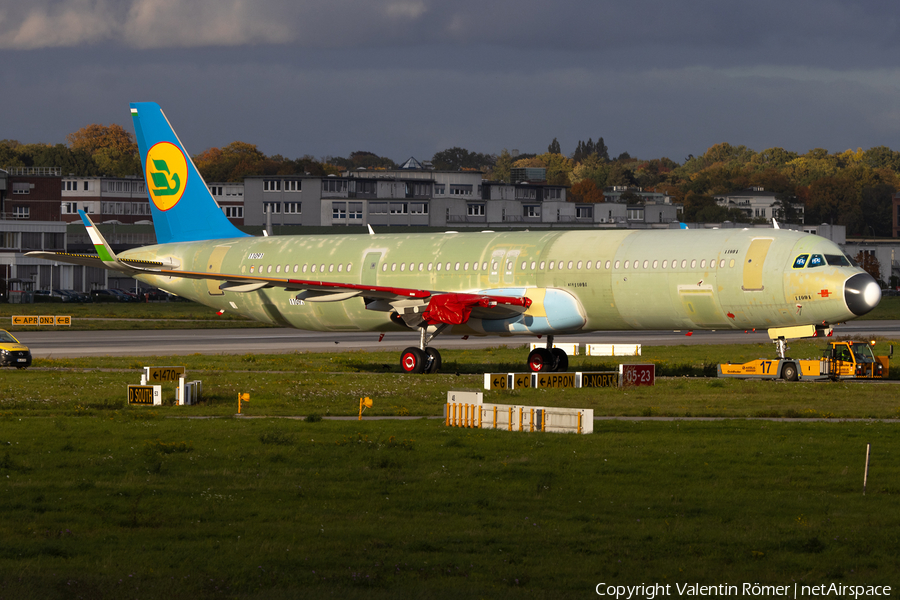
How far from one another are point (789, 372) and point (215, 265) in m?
28.7

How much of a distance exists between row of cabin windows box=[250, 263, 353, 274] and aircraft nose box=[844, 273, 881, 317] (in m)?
22.9

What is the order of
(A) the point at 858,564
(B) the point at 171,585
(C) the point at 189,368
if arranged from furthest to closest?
(C) the point at 189,368, (A) the point at 858,564, (B) the point at 171,585

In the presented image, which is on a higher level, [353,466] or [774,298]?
[774,298]

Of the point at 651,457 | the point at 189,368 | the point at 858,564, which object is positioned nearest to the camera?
the point at 858,564

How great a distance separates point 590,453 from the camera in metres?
24.5

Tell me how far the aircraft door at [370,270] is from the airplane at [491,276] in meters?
0.06

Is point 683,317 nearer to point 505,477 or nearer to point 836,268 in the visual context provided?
point 836,268

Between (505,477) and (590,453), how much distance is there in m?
3.63

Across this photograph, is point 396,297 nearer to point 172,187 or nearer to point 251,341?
point 172,187

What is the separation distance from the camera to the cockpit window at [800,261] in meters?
39.4

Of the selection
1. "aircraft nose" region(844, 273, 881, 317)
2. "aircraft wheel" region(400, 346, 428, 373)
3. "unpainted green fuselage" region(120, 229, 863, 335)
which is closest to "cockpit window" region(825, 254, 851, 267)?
"unpainted green fuselage" region(120, 229, 863, 335)

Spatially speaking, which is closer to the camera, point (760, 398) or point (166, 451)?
point (166, 451)

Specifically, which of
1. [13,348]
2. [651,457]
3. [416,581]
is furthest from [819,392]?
[13,348]

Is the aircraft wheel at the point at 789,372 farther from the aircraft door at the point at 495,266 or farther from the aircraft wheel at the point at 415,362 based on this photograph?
the aircraft wheel at the point at 415,362
